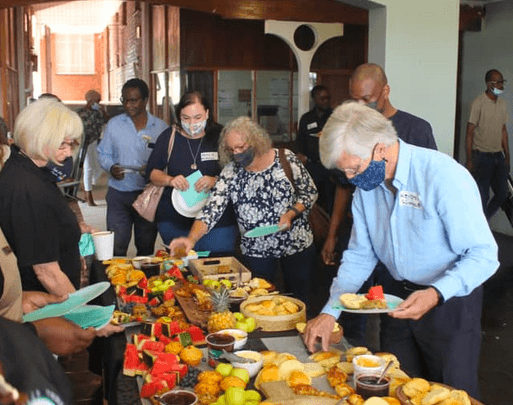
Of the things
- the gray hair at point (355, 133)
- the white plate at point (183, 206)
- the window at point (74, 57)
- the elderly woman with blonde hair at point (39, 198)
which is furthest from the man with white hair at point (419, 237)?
the window at point (74, 57)

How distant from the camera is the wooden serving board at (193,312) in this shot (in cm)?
254

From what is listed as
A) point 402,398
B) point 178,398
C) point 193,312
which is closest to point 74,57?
point 193,312

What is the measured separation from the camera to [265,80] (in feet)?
30.8

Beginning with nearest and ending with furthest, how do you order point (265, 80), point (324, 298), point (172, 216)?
point (172, 216)
point (324, 298)
point (265, 80)

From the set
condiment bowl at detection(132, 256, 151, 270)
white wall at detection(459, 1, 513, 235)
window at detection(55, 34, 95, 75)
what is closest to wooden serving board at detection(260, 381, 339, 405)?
condiment bowl at detection(132, 256, 151, 270)

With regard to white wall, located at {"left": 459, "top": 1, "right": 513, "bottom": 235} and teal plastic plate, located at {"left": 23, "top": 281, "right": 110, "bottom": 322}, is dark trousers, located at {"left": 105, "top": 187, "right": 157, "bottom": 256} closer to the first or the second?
teal plastic plate, located at {"left": 23, "top": 281, "right": 110, "bottom": 322}

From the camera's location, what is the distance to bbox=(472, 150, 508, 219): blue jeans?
7254 mm

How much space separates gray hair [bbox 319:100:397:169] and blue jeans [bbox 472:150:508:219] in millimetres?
5366

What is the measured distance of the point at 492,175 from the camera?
734 cm

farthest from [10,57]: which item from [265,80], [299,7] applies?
[299,7]

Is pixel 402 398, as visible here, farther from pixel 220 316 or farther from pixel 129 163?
pixel 129 163

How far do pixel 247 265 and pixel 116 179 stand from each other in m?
1.40

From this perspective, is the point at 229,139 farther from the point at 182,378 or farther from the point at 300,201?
the point at 182,378

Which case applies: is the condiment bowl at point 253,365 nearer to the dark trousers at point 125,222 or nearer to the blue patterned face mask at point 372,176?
the blue patterned face mask at point 372,176
